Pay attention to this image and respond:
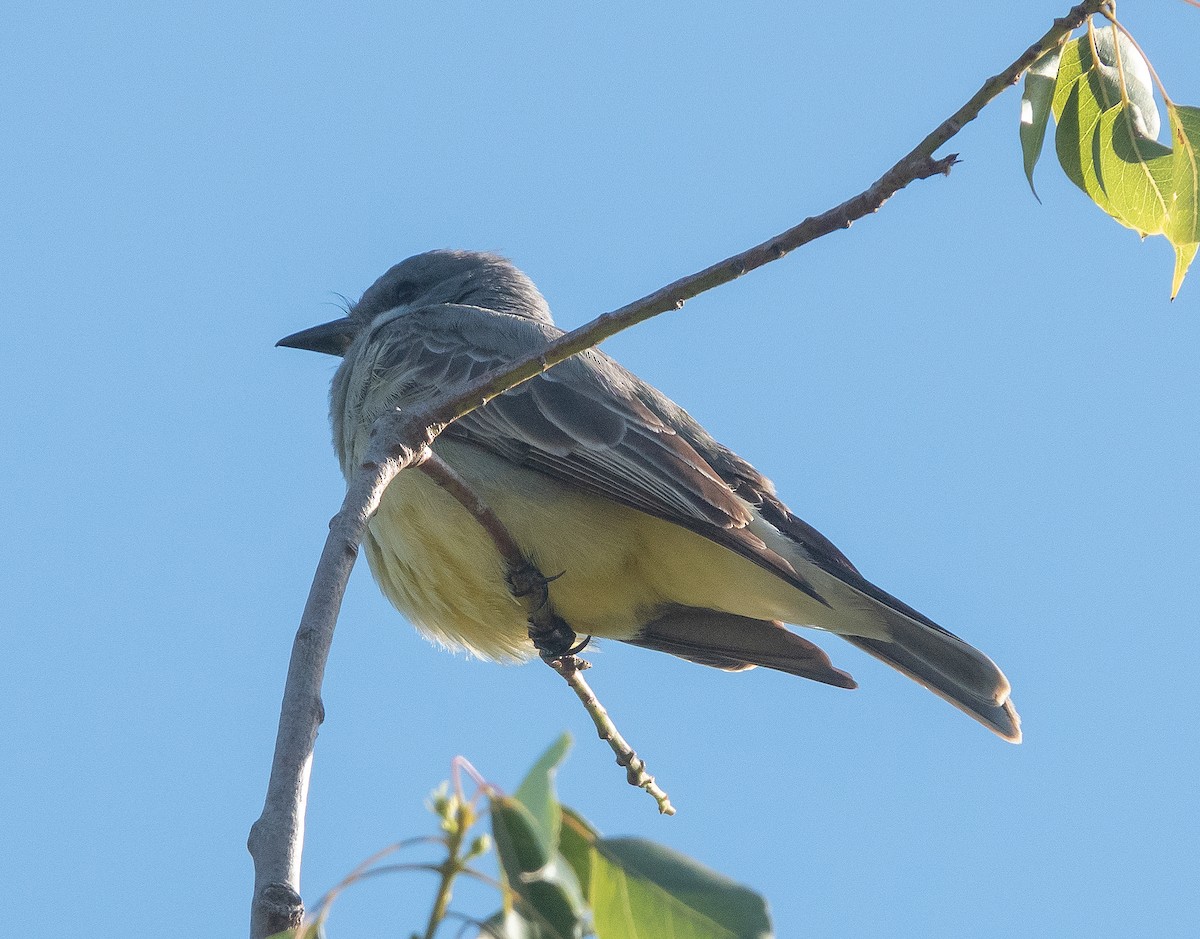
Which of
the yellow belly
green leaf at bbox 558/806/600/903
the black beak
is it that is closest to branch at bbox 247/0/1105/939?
green leaf at bbox 558/806/600/903

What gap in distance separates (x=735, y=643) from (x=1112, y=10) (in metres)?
3.58

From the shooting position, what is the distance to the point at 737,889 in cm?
220

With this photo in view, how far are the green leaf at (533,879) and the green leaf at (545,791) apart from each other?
0.15ft

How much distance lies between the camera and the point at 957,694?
235 inches

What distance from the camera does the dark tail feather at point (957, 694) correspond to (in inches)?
233

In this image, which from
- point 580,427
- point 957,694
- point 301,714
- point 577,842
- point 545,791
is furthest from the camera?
point 580,427

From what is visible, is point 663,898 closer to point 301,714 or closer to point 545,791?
point 545,791

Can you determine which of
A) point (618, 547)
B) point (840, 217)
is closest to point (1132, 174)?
point (840, 217)

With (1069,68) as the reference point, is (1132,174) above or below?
below

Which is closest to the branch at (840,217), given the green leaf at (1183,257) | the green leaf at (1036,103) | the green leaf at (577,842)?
the green leaf at (1036,103)

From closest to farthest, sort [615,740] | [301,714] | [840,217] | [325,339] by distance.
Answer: [301,714]
[840,217]
[615,740]
[325,339]

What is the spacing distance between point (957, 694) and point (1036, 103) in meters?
2.97

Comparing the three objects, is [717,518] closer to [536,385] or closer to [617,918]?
[536,385]

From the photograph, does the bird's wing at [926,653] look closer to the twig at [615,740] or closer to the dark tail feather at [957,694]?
the dark tail feather at [957,694]
